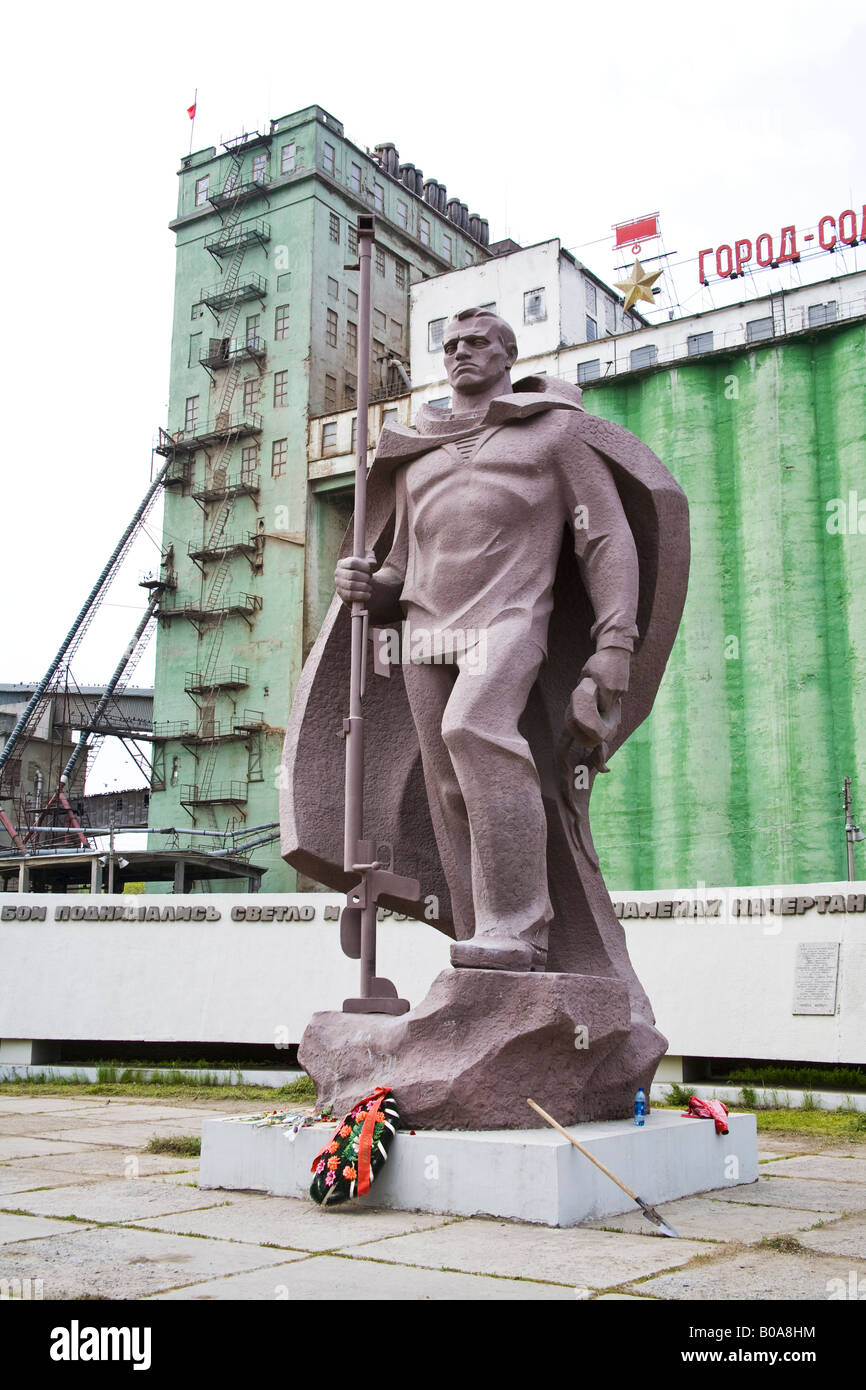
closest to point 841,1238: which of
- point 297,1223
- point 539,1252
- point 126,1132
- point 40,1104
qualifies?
point 539,1252

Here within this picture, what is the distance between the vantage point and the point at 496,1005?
5.63 meters

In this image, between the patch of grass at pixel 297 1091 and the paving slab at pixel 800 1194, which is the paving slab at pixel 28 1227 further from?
the patch of grass at pixel 297 1091

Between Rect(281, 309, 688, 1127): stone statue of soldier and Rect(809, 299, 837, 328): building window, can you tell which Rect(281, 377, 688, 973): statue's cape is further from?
Rect(809, 299, 837, 328): building window

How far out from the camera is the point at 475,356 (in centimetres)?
686

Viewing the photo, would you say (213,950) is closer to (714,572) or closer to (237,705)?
(714,572)

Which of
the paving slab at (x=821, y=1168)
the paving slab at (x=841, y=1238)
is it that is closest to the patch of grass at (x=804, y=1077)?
the paving slab at (x=821, y=1168)

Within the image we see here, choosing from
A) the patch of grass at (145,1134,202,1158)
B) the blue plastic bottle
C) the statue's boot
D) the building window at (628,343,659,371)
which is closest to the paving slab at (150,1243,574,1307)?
the statue's boot

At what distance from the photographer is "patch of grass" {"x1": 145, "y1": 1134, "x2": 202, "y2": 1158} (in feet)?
24.1

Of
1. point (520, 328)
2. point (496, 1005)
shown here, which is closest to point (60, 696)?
point (520, 328)

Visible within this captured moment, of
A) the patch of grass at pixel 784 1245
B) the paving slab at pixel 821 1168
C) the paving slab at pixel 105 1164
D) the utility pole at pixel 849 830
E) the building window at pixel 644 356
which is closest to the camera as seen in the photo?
the patch of grass at pixel 784 1245

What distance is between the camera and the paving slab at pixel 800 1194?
5.60 m

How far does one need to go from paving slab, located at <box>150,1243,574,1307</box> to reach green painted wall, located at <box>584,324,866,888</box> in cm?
2919

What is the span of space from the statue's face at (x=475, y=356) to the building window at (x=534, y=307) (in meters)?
34.5

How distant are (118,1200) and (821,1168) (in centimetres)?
377
